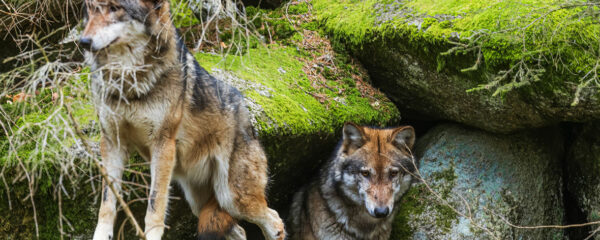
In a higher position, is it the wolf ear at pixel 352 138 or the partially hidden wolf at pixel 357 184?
the wolf ear at pixel 352 138

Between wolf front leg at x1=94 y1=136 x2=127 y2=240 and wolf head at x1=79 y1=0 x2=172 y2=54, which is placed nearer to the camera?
wolf head at x1=79 y1=0 x2=172 y2=54

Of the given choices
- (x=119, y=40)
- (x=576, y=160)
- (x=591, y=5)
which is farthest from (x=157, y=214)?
(x=576, y=160)

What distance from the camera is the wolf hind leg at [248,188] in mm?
5395

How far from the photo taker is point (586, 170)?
7.00m

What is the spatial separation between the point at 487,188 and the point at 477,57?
1760mm

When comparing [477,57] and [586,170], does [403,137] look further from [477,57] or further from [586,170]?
[586,170]

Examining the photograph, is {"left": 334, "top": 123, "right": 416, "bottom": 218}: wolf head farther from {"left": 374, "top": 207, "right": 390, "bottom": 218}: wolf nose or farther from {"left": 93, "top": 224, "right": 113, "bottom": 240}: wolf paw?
{"left": 93, "top": 224, "right": 113, "bottom": 240}: wolf paw

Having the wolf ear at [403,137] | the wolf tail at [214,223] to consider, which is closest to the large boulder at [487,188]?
the wolf ear at [403,137]

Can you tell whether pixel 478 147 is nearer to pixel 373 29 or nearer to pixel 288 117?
pixel 373 29

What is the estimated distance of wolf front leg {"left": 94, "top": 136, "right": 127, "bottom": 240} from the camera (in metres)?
4.54

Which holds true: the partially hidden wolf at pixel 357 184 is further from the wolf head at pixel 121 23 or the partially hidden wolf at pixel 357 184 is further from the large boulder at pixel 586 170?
the wolf head at pixel 121 23

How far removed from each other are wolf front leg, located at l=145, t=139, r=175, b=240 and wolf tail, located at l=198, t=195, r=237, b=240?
0.58m

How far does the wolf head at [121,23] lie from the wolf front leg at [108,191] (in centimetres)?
83

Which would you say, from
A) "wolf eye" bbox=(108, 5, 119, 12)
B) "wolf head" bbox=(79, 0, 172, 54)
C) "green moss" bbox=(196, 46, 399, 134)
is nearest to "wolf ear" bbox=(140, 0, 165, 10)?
"wolf head" bbox=(79, 0, 172, 54)
